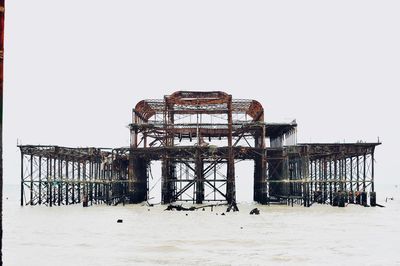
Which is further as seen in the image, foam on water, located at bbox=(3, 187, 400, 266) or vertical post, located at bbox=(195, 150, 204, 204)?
vertical post, located at bbox=(195, 150, 204, 204)

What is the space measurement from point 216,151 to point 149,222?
23.3m

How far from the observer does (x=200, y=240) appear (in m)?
38.2

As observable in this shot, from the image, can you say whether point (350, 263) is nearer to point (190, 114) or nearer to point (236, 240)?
point (236, 240)

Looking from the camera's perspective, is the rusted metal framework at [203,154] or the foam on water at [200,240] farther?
the rusted metal framework at [203,154]

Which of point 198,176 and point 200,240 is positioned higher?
point 198,176

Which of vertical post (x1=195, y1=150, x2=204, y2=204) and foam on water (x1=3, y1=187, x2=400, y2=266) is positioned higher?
vertical post (x1=195, y1=150, x2=204, y2=204)

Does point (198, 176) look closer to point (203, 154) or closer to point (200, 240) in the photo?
point (203, 154)

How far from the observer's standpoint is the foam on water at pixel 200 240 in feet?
98.7

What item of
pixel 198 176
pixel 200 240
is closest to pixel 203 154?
pixel 198 176

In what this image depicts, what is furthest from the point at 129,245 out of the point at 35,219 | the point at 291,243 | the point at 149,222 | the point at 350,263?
the point at 35,219

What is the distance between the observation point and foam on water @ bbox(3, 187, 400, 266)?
30.1m

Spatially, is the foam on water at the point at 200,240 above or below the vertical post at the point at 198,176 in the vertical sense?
below

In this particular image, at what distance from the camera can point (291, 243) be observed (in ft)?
121

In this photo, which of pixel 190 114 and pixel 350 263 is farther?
pixel 190 114
